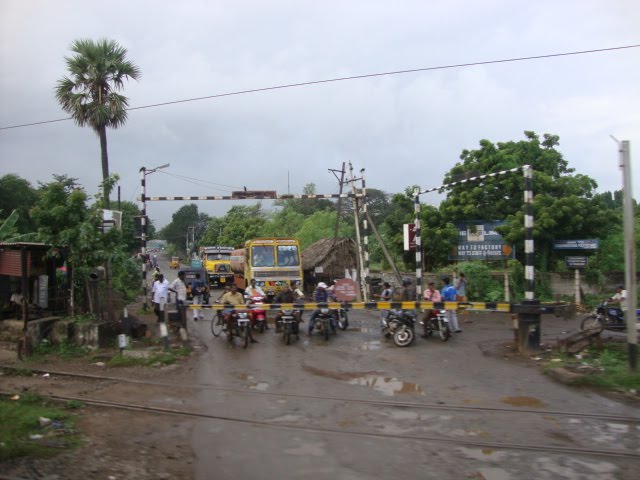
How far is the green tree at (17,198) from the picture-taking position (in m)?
36.1

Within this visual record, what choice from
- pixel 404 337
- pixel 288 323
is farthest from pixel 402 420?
pixel 288 323

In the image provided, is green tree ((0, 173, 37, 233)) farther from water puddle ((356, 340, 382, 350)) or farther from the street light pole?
water puddle ((356, 340, 382, 350))

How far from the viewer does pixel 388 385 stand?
9281 mm

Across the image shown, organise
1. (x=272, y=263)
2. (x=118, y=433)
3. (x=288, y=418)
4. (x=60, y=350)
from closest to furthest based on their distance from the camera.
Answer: (x=118, y=433), (x=288, y=418), (x=60, y=350), (x=272, y=263)

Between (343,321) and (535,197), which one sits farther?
(535,197)

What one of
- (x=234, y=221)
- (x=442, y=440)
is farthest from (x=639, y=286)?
(x=234, y=221)

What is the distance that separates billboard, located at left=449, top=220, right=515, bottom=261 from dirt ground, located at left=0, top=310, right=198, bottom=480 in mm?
13726

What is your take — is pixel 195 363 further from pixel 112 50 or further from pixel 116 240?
pixel 112 50

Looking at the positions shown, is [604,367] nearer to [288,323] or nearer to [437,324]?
[437,324]

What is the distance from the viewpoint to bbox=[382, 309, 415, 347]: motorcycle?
12789mm

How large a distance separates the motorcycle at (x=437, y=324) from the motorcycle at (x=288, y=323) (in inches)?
129

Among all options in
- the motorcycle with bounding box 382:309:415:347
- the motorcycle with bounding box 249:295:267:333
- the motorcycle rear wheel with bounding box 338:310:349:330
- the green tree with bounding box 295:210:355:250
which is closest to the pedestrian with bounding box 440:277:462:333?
the motorcycle with bounding box 382:309:415:347

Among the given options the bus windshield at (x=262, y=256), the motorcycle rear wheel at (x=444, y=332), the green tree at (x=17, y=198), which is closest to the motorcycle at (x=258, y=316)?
the motorcycle rear wheel at (x=444, y=332)

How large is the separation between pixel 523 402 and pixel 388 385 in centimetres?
220
